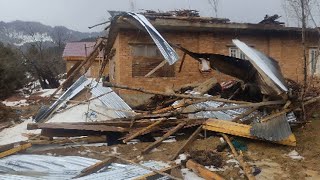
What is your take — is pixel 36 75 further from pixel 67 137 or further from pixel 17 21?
pixel 17 21

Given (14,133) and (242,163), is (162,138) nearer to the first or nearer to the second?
(242,163)

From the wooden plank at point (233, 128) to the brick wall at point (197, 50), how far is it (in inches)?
228

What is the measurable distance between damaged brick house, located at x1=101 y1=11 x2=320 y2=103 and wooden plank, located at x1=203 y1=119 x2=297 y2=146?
19.2 ft

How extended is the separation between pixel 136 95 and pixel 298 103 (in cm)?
673

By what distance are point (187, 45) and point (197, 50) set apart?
1.56 ft

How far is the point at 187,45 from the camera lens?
562 inches

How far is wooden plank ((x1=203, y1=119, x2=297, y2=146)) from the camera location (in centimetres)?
695

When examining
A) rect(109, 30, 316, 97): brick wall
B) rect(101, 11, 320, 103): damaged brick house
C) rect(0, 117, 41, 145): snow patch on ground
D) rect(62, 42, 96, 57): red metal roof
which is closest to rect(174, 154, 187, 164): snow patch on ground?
rect(0, 117, 41, 145): snow patch on ground

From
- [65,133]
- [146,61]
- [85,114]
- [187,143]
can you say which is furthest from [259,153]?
[146,61]

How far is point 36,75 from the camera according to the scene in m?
34.9

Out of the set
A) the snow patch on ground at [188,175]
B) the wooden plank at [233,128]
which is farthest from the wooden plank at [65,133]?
the snow patch on ground at [188,175]

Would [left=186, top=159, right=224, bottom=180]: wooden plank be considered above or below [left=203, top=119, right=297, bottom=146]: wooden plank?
below

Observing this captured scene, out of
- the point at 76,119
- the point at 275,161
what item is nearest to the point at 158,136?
the point at 275,161

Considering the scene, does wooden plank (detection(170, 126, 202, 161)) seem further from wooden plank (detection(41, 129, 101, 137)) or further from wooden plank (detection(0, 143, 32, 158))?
wooden plank (detection(0, 143, 32, 158))
